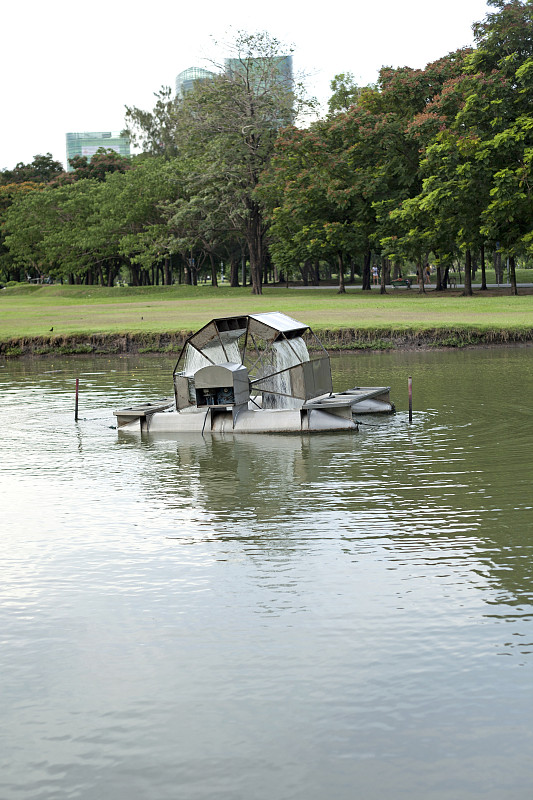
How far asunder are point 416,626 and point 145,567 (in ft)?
13.2

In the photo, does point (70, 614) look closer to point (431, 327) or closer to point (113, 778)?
point (113, 778)

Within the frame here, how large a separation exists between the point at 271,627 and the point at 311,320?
42681 millimetres

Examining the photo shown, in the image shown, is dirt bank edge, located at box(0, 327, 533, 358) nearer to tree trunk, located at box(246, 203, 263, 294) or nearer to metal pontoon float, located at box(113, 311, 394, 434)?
metal pontoon float, located at box(113, 311, 394, 434)

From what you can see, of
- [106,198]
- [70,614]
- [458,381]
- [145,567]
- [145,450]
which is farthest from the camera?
[106,198]

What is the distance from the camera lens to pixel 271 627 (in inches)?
414

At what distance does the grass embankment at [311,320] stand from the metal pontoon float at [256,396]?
18386mm

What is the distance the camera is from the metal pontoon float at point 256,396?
83.7ft

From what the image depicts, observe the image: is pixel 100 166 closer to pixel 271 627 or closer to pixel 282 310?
pixel 282 310

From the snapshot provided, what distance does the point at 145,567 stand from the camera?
12.9 m

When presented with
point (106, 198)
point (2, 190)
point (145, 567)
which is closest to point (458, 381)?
point (145, 567)

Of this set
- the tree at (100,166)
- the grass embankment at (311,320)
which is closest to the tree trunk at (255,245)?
the grass embankment at (311,320)

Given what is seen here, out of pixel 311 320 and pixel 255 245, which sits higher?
pixel 255 245

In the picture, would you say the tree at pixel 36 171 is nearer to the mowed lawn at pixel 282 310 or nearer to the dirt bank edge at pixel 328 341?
the mowed lawn at pixel 282 310

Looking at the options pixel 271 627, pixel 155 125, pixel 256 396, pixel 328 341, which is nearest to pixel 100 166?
pixel 155 125
